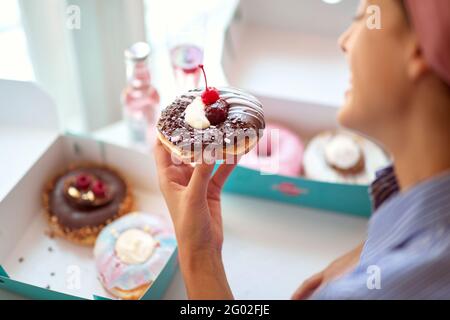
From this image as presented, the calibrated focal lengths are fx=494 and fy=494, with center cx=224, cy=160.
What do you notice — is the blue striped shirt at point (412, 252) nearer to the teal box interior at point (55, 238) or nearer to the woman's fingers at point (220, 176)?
the woman's fingers at point (220, 176)

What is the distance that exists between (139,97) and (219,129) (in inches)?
18.8

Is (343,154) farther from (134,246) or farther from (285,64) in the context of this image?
(134,246)

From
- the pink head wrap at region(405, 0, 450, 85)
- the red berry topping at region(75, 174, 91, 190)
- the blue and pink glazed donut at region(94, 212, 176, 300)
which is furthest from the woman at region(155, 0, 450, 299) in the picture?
the red berry topping at region(75, 174, 91, 190)

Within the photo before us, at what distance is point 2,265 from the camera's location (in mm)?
847

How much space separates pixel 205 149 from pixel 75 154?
1.69 feet

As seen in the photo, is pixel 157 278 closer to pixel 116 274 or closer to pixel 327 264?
pixel 116 274

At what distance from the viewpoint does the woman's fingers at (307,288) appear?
897mm

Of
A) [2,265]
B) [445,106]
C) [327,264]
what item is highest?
[445,106]

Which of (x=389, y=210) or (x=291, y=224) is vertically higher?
(x=389, y=210)

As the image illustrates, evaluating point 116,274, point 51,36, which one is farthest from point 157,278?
point 51,36

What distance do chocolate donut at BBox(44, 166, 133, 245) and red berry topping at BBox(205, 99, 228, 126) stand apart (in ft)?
1.40

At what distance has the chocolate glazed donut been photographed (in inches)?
27.9

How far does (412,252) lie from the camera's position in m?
0.66

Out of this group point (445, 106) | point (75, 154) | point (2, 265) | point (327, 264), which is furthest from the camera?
point (75, 154)
